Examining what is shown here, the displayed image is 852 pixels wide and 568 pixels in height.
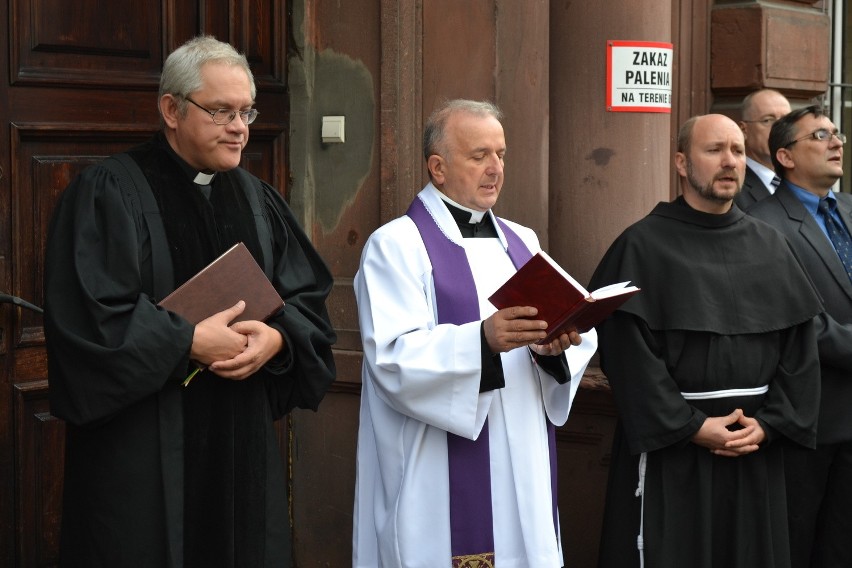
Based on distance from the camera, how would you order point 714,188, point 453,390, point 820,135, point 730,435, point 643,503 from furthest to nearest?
1. point 820,135
2. point 714,188
3. point 643,503
4. point 730,435
5. point 453,390

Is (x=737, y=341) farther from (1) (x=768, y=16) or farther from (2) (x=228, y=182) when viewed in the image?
(1) (x=768, y=16)

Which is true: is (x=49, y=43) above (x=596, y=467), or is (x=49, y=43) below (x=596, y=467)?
above

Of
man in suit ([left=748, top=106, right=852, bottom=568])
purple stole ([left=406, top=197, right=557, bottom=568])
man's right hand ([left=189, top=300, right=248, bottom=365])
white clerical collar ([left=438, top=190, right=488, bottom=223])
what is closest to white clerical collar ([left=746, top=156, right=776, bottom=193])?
man in suit ([left=748, top=106, right=852, bottom=568])

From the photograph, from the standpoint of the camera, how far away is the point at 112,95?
193 inches

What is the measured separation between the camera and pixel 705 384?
473 centimetres

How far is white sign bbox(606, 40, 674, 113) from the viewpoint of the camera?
5539 mm

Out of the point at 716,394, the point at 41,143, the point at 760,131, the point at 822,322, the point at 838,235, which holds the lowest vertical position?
the point at 716,394

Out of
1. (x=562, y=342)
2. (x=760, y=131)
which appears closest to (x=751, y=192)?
(x=760, y=131)

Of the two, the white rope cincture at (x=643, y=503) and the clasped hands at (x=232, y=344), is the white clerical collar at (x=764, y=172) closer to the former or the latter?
the white rope cincture at (x=643, y=503)

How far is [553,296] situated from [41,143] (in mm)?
2016

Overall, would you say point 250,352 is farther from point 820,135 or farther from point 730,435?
point 820,135

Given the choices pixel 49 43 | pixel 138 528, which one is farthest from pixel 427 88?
pixel 138 528

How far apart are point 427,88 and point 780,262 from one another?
62.4 inches

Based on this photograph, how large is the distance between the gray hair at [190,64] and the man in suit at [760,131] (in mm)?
3056
